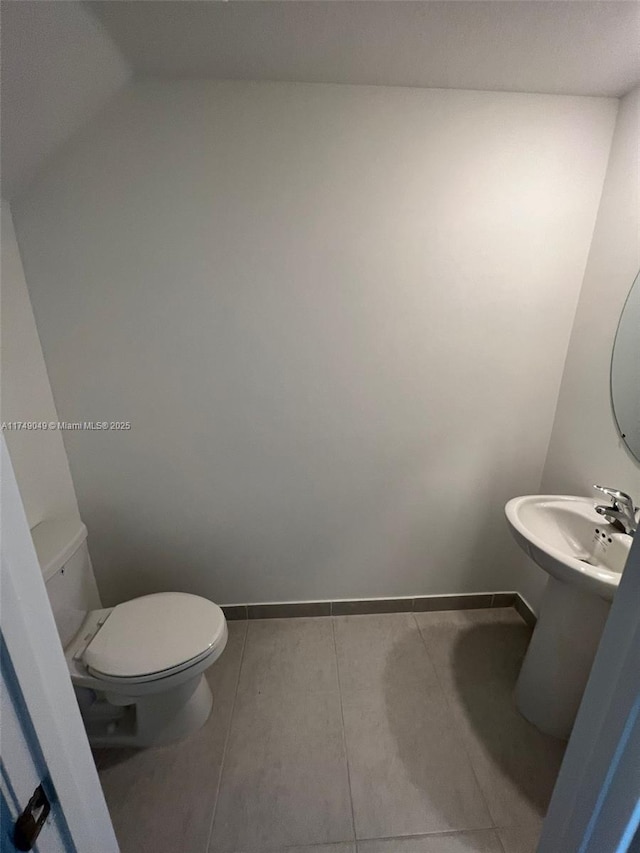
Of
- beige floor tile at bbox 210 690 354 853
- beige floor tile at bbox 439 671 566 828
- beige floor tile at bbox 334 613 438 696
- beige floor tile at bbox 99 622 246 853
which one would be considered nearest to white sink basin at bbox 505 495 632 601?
beige floor tile at bbox 439 671 566 828

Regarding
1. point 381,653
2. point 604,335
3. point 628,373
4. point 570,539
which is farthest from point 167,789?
point 604,335

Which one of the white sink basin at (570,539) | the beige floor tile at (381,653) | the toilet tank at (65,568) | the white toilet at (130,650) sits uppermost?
the white sink basin at (570,539)

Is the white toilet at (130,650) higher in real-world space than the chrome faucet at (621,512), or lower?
lower

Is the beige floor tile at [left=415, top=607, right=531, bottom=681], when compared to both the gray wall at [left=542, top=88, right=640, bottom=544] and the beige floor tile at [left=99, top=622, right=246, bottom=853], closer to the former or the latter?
the gray wall at [left=542, top=88, right=640, bottom=544]

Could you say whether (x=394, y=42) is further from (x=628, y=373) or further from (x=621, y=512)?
(x=621, y=512)

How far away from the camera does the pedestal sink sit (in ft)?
4.00

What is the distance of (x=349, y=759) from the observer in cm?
130

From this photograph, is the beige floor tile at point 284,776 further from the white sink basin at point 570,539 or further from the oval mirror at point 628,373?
the oval mirror at point 628,373

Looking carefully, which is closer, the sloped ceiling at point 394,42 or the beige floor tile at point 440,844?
the sloped ceiling at point 394,42

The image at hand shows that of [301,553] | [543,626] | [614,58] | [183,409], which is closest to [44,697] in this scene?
[183,409]

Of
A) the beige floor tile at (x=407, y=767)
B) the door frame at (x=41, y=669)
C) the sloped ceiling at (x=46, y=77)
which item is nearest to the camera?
the door frame at (x=41, y=669)

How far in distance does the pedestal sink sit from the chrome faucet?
0.03 meters

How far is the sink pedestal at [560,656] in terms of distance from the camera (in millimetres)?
1242

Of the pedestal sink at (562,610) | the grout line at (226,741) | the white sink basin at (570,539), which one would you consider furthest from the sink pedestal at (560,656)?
the grout line at (226,741)
